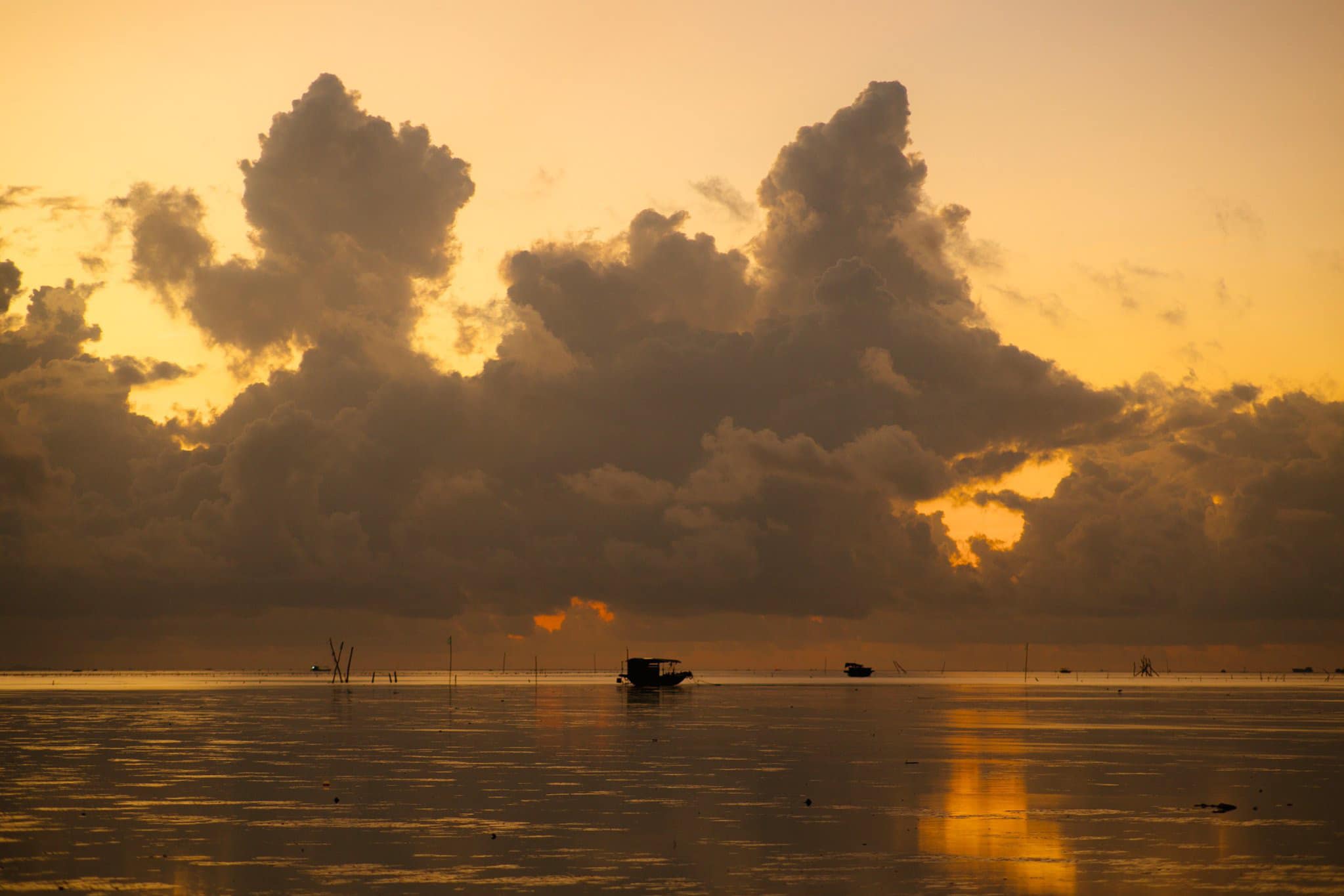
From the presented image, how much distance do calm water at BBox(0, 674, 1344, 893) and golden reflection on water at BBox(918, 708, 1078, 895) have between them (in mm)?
141

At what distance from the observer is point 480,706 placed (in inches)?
5217

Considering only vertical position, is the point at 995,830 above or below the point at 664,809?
above

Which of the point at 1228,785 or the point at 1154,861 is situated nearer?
the point at 1154,861

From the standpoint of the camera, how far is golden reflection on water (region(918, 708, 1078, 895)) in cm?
3094

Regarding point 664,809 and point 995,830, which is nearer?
point 995,830

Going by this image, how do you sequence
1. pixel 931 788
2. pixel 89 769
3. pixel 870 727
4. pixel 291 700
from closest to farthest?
pixel 931 788 → pixel 89 769 → pixel 870 727 → pixel 291 700

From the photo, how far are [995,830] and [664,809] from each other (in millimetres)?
10418

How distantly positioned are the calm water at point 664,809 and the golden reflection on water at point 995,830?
0.14 metres

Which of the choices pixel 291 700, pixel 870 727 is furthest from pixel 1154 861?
pixel 291 700

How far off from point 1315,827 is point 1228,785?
40.9 ft

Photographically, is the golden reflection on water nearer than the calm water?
No

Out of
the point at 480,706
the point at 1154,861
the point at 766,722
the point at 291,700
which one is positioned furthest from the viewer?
the point at 291,700

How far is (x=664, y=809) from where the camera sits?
42.5 meters

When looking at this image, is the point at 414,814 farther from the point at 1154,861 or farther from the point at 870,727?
the point at 870,727
